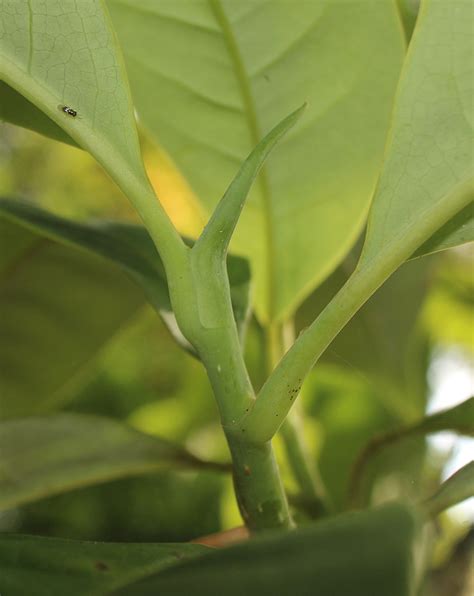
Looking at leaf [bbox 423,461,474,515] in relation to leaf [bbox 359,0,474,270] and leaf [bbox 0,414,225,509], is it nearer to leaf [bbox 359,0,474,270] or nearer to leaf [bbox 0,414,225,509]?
leaf [bbox 359,0,474,270]

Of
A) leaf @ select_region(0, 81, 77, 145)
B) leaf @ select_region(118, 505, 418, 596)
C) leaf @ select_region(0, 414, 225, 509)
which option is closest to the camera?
leaf @ select_region(118, 505, 418, 596)

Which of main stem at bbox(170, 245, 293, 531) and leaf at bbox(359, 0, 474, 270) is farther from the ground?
leaf at bbox(359, 0, 474, 270)

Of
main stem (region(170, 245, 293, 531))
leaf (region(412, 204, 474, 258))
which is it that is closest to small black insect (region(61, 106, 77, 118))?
main stem (region(170, 245, 293, 531))

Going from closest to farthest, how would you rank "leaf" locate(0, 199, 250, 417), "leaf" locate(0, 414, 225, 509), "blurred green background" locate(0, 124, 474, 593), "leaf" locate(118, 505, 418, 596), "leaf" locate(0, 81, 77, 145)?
"leaf" locate(118, 505, 418, 596) < "leaf" locate(0, 81, 77, 145) < "leaf" locate(0, 414, 225, 509) < "leaf" locate(0, 199, 250, 417) < "blurred green background" locate(0, 124, 474, 593)

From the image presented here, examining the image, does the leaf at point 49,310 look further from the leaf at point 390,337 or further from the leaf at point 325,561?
the leaf at point 325,561

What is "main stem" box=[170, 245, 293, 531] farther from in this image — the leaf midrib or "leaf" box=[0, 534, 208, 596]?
the leaf midrib

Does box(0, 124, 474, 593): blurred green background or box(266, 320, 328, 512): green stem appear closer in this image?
box(266, 320, 328, 512): green stem

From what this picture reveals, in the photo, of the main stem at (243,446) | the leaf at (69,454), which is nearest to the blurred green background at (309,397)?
the leaf at (69,454)

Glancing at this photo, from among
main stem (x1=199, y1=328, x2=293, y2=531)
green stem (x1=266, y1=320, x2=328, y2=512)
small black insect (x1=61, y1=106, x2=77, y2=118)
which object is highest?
small black insect (x1=61, y1=106, x2=77, y2=118)

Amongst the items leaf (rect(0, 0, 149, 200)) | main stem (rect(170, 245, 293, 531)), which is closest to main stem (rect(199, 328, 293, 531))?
main stem (rect(170, 245, 293, 531))
